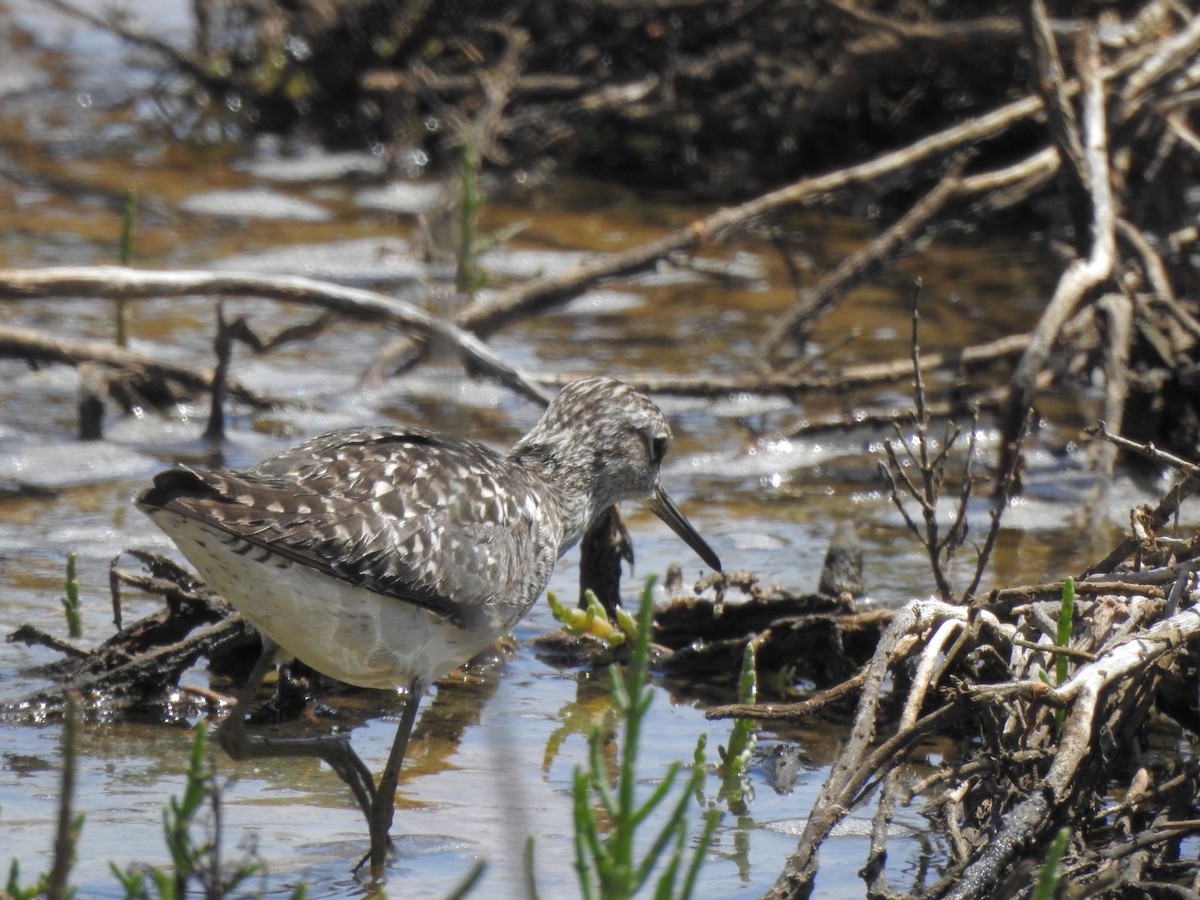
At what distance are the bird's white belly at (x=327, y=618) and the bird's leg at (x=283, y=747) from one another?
17 cm

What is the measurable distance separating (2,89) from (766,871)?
989cm

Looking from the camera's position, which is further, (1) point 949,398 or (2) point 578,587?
(1) point 949,398

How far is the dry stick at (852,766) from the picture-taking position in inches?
119

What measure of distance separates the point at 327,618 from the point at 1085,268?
3.21m

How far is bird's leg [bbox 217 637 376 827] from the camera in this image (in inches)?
154

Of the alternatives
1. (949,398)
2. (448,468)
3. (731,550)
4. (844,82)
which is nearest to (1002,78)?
(844,82)

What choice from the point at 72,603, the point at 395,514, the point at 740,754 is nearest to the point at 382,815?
the point at 395,514

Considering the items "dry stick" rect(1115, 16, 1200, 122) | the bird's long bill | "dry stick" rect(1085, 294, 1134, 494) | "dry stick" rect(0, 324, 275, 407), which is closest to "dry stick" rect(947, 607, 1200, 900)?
the bird's long bill

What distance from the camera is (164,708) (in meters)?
4.44

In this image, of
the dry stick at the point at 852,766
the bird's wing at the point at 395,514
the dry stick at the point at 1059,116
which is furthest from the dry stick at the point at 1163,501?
the dry stick at the point at 1059,116

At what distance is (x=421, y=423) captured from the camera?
676 cm

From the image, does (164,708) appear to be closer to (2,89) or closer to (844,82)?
(844,82)

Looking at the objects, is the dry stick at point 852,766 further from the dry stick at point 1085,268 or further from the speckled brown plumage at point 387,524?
the dry stick at point 1085,268

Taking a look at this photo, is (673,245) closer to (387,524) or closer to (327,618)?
(387,524)
